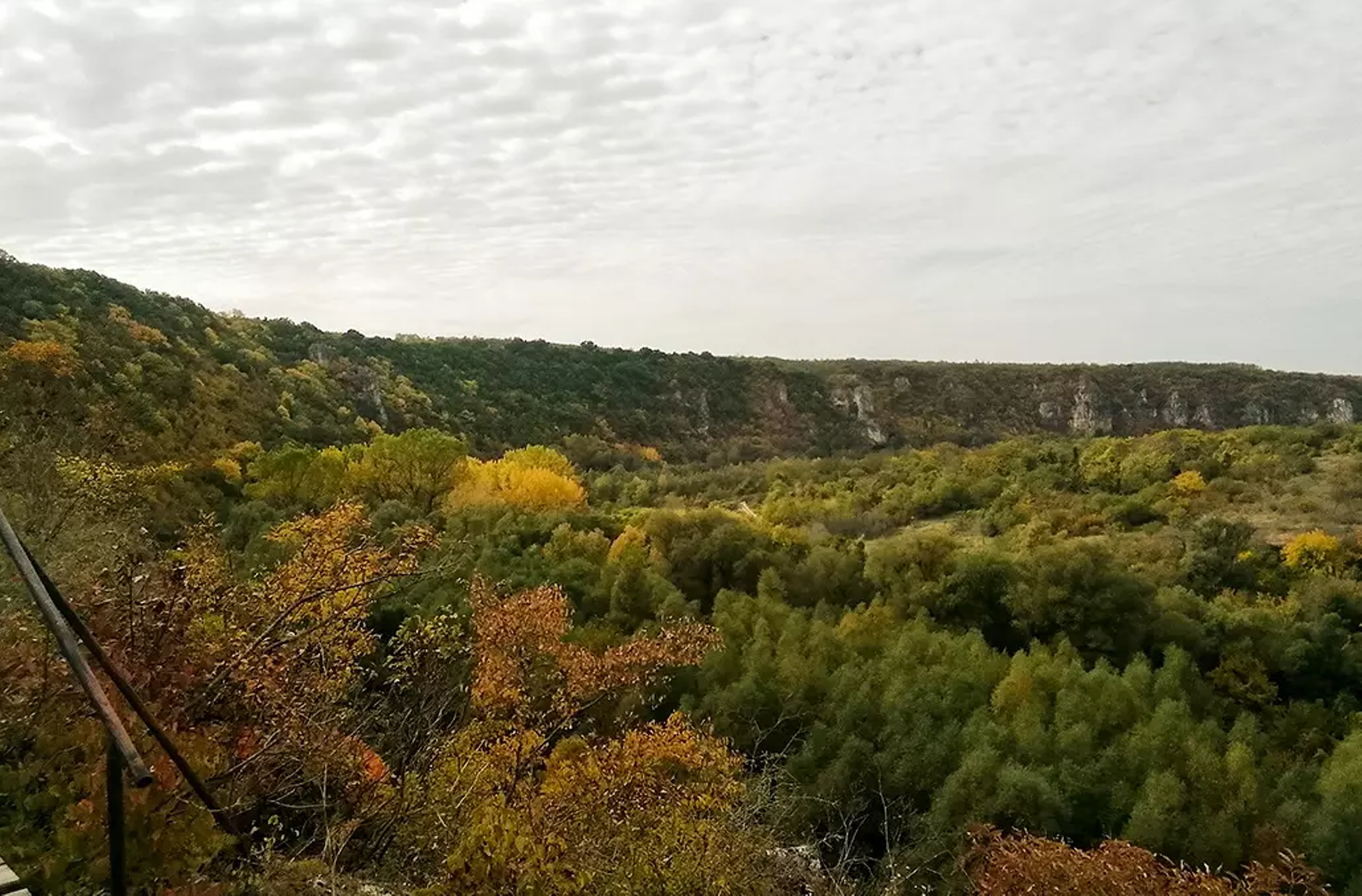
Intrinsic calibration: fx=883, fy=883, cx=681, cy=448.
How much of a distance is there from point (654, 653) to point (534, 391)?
159ft

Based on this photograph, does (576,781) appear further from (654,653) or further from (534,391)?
(534,391)

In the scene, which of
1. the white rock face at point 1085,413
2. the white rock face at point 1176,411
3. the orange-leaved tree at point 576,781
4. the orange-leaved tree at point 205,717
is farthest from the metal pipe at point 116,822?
the white rock face at point 1176,411

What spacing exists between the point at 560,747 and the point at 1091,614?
11.7 meters

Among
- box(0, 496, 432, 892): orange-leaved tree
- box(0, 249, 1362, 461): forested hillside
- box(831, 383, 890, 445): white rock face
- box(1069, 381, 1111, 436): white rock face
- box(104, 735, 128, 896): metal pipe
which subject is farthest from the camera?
box(1069, 381, 1111, 436): white rock face

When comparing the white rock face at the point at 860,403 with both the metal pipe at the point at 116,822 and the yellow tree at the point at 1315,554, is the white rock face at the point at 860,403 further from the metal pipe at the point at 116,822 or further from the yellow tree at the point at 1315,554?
the metal pipe at the point at 116,822

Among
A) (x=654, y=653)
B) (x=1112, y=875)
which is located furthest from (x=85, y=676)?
(x=654, y=653)

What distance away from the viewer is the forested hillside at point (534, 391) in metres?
33.2

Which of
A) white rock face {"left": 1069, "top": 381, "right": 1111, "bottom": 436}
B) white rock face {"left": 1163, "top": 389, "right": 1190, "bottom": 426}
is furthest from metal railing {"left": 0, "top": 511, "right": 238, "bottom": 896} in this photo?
white rock face {"left": 1163, "top": 389, "right": 1190, "bottom": 426}

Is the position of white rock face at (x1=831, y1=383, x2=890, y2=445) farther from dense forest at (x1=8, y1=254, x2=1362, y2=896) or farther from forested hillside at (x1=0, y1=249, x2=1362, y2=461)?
dense forest at (x1=8, y1=254, x2=1362, y2=896)

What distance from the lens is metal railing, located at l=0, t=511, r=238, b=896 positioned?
2.67 meters

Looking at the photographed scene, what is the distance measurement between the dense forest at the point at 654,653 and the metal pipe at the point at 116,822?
6.89 feet

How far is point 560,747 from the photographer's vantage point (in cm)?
1339

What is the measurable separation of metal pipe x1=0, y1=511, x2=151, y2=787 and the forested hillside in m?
20.8

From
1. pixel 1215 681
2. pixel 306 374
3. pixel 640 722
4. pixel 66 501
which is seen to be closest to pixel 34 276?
pixel 306 374
